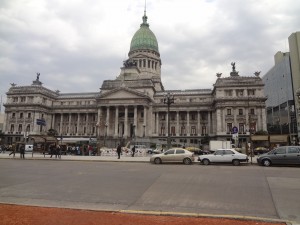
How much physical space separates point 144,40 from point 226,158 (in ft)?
248

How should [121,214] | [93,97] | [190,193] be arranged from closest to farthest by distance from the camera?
[121,214] → [190,193] → [93,97]

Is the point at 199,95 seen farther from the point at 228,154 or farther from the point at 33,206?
the point at 33,206

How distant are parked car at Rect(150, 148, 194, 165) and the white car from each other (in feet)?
3.56

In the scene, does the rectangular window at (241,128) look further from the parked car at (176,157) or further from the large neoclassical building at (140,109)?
the parked car at (176,157)

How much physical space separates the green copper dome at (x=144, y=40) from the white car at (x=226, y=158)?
73.1 metres

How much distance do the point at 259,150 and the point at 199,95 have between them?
36.8 metres

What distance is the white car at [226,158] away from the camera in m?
22.8

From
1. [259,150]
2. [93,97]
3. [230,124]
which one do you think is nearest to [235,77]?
[230,124]

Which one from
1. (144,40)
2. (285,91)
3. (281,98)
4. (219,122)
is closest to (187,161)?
(219,122)

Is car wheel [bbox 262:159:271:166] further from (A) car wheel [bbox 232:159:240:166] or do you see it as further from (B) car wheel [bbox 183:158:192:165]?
(B) car wheel [bbox 183:158:192:165]

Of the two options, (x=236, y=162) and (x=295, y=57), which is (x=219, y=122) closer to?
(x=295, y=57)

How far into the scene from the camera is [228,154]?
23.3 m

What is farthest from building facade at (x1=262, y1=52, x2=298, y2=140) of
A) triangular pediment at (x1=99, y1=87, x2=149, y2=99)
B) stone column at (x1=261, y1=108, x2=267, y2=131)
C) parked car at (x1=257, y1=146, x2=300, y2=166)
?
parked car at (x1=257, y1=146, x2=300, y2=166)

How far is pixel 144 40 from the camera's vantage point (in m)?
92.6
